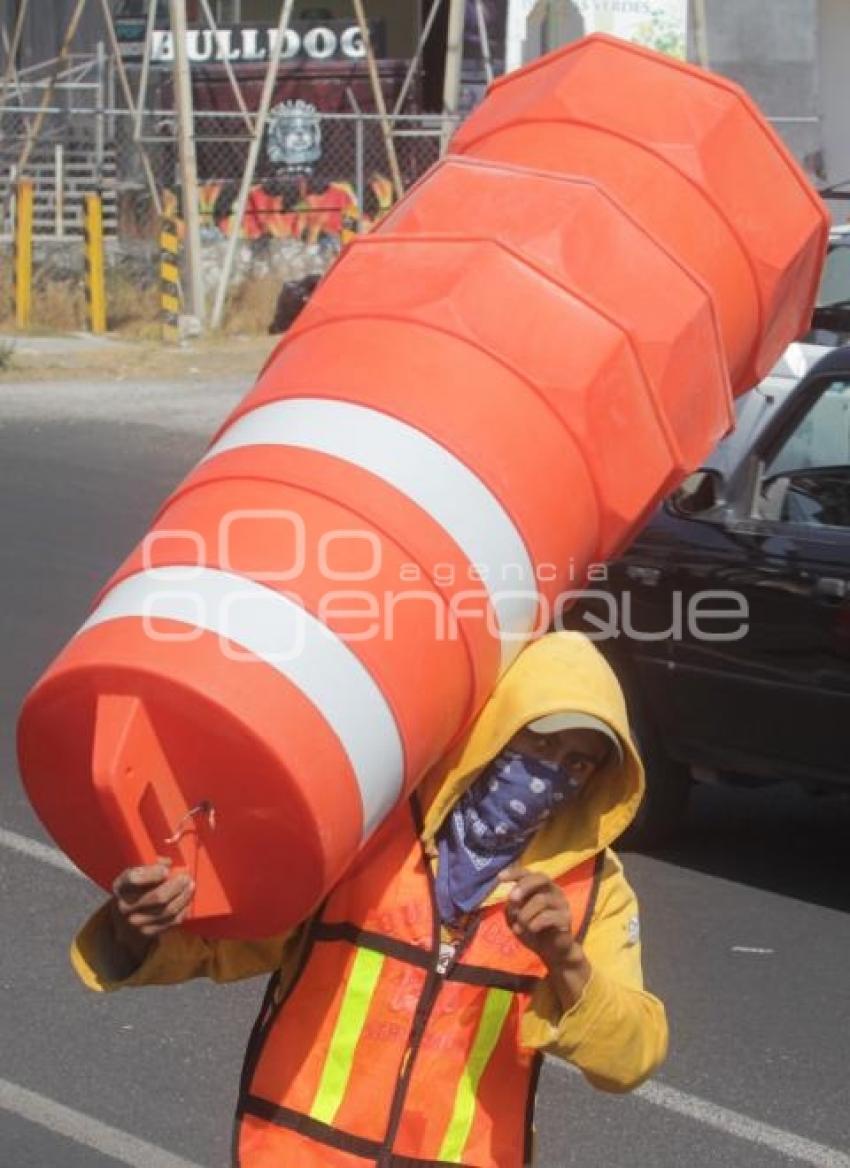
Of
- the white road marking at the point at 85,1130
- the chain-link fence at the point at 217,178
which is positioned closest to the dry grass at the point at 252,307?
the chain-link fence at the point at 217,178

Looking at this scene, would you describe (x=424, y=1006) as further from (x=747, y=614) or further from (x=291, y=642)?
(x=747, y=614)

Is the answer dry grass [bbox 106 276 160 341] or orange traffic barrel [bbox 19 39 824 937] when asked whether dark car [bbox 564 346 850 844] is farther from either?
dry grass [bbox 106 276 160 341]

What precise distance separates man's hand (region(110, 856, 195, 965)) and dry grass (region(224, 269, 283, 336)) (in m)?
22.3

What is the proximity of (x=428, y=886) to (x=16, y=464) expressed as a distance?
1274 centimetres

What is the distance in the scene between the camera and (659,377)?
2.74m

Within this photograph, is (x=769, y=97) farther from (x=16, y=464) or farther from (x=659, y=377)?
(x=659, y=377)

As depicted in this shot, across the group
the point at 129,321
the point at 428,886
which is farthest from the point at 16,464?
the point at 428,886

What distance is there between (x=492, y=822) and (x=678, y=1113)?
104 inches

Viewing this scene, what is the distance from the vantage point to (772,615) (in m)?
6.80

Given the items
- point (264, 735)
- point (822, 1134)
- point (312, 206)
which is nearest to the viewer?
point (264, 735)

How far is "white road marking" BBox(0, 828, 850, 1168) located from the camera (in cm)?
502

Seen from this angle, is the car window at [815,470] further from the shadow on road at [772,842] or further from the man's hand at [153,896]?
the man's hand at [153,896]

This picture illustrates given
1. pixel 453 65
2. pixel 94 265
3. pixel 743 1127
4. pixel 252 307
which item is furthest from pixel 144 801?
pixel 453 65

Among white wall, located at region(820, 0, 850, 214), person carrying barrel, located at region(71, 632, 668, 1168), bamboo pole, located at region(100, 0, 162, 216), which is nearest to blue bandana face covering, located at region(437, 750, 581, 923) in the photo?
person carrying barrel, located at region(71, 632, 668, 1168)
